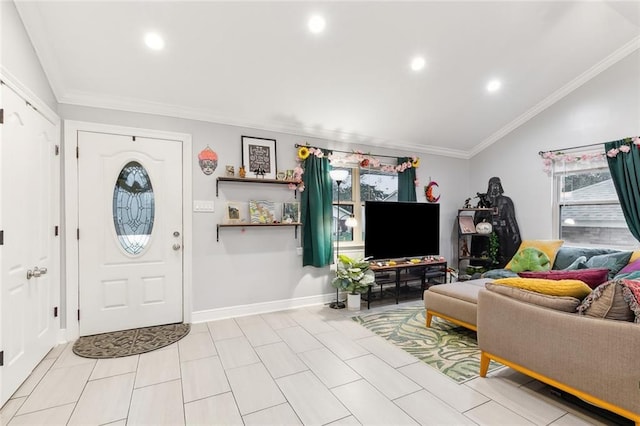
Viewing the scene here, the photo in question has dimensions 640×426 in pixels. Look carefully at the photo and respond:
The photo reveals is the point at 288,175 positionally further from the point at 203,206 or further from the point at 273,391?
the point at 273,391

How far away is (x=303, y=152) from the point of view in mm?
4141

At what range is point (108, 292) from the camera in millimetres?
3260

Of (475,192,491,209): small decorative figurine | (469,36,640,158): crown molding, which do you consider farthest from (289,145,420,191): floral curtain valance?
(469,36,640,158): crown molding

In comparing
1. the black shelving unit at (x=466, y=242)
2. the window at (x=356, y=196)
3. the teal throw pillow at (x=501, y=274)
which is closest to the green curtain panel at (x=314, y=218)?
the window at (x=356, y=196)

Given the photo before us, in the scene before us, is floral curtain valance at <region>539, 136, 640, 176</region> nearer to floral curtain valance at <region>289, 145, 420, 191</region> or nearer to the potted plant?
floral curtain valance at <region>289, 145, 420, 191</region>

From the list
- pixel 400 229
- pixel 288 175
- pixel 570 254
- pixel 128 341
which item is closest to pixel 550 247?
pixel 570 254

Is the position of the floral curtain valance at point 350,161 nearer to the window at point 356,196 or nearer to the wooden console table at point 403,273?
the window at point 356,196

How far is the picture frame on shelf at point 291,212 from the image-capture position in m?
4.04

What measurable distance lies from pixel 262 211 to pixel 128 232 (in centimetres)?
144

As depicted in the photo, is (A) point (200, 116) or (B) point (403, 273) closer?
(A) point (200, 116)

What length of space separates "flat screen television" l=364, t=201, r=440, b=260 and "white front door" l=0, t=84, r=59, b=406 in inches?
133

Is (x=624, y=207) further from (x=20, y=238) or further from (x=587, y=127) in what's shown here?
(x=20, y=238)

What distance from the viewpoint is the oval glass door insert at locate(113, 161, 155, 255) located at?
332 cm

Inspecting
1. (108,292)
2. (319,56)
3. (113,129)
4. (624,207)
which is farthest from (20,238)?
(624,207)
